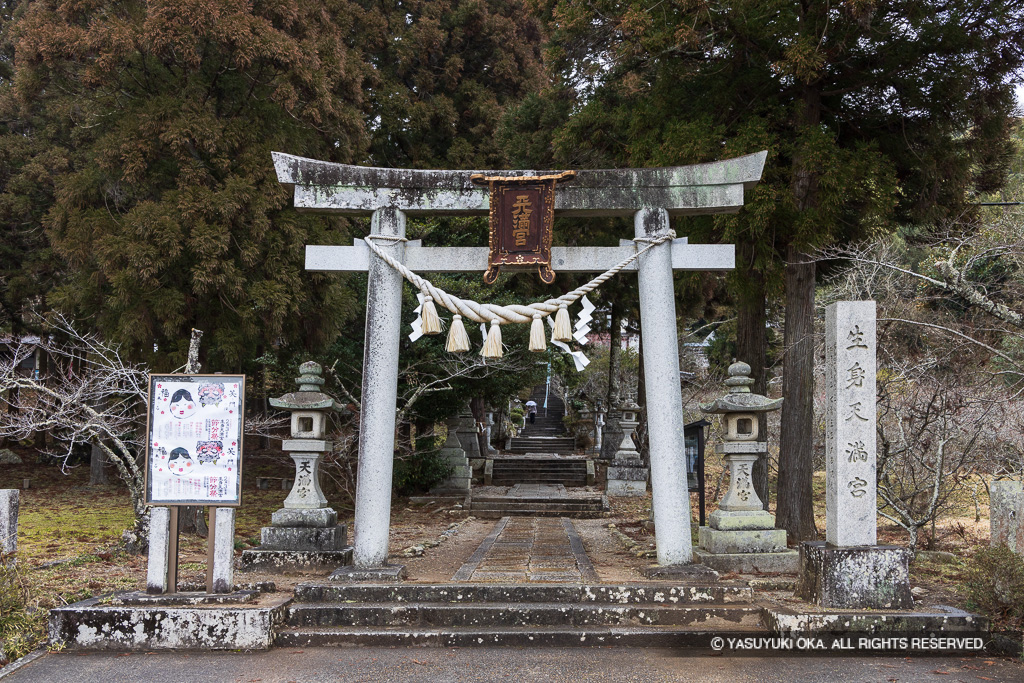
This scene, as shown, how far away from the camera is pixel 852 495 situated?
229 inches

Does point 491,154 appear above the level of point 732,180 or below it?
above

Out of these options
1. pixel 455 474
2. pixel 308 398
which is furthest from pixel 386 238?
pixel 455 474

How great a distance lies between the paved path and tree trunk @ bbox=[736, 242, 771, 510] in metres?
2.81

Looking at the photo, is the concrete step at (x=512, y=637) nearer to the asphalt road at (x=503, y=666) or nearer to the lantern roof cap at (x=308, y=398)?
the asphalt road at (x=503, y=666)

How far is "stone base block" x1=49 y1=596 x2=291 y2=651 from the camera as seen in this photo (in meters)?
5.51

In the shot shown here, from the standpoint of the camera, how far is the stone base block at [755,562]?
800cm

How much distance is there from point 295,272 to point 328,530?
5041 mm

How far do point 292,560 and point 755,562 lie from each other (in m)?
5.08

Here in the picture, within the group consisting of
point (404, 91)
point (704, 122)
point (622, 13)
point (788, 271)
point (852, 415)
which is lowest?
point (852, 415)

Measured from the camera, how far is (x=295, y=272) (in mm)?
11742

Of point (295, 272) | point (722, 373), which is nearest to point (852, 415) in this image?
point (295, 272)

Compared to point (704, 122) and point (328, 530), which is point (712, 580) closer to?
point (328, 530)

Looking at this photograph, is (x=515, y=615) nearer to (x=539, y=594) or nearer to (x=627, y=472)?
(x=539, y=594)

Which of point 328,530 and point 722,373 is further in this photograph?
point 722,373
